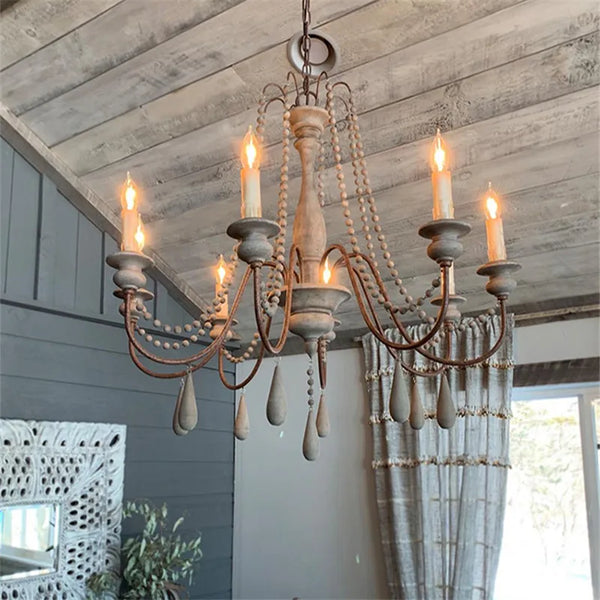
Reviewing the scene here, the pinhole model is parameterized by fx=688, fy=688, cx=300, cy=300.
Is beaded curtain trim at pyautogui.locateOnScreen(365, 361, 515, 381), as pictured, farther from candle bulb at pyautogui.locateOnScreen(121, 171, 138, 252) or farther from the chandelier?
candle bulb at pyautogui.locateOnScreen(121, 171, 138, 252)

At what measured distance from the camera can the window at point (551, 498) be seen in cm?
305

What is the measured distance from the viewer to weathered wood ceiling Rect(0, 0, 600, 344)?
2.28 metres

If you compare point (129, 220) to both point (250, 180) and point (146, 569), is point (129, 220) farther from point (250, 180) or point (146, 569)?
point (146, 569)

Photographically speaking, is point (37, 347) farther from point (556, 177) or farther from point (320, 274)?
point (556, 177)

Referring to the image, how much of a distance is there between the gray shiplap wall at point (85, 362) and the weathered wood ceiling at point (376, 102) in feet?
0.97

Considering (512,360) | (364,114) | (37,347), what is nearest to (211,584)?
(37,347)

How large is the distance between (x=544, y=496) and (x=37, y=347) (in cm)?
242

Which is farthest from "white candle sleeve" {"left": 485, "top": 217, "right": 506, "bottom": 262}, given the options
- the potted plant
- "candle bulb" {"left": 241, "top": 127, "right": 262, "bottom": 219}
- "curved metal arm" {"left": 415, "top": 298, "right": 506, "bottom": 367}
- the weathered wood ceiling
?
the potted plant

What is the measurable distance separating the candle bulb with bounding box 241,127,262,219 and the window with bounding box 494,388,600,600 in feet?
7.66

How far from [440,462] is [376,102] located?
1.67 m

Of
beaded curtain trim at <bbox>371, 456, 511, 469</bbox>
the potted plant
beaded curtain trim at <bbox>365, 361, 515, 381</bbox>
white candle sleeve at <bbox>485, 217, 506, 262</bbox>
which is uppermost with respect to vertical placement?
white candle sleeve at <bbox>485, 217, 506, 262</bbox>

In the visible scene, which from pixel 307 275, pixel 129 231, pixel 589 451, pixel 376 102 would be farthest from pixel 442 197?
pixel 589 451

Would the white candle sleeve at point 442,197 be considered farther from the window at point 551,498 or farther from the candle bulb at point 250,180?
the window at point 551,498

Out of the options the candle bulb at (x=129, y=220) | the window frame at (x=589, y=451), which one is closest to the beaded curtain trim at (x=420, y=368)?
the window frame at (x=589, y=451)
